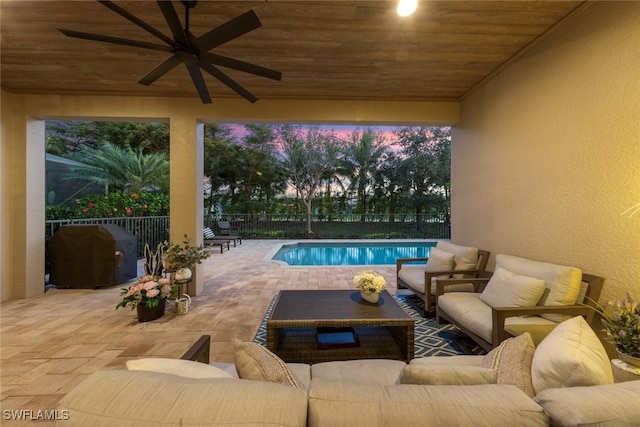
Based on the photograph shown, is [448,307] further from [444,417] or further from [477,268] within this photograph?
[444,417]

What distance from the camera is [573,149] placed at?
2416 millimetres

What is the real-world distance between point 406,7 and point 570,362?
251 cm

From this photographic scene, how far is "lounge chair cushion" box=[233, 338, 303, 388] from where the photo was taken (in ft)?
3.41

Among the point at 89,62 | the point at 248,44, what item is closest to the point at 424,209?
the point at 248,44

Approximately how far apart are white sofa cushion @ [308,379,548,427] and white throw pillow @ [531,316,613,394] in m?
0.31

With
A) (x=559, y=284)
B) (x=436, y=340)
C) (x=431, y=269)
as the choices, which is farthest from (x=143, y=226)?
(x=559, y=284)

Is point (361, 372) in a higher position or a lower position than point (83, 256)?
lower

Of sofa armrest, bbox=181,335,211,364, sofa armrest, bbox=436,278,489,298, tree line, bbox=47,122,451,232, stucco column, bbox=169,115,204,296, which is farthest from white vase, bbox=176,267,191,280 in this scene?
→ tree line, bbox=47,122,451,232

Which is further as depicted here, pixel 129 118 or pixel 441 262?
pixel 129 118

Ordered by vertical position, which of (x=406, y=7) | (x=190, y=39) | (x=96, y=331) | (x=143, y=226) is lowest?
(x=96, y=331)

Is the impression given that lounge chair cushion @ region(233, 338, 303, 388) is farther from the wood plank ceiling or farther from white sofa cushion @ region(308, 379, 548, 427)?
the wood plank ceiling

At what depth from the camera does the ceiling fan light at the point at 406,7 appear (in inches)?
83.4

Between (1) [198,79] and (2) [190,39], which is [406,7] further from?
(1) [198,79]

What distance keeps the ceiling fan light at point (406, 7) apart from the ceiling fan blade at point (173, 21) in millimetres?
1682
